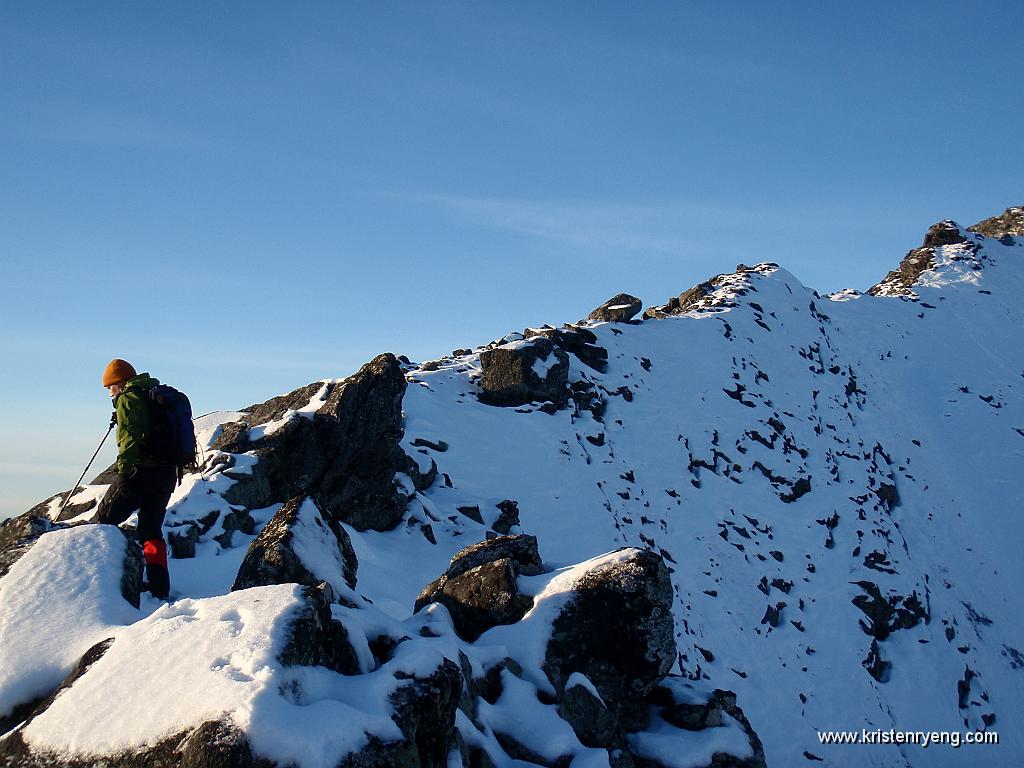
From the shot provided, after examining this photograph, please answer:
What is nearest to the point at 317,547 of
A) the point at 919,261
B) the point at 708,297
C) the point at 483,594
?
the point at 483,594

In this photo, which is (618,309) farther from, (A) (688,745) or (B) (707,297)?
(A) (688,745)

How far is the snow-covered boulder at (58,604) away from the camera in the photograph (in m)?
6.29

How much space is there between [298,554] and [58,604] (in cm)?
229

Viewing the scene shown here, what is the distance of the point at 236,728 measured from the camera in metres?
4.96

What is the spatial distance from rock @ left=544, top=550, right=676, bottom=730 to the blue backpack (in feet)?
16.0

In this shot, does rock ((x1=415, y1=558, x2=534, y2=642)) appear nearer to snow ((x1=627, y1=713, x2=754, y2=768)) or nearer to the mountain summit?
the mountain summit

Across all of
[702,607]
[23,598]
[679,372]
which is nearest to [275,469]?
[23,598]

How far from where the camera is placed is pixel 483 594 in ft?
29.9

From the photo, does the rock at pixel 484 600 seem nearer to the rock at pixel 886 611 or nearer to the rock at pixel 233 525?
the rock at pixel 233 525

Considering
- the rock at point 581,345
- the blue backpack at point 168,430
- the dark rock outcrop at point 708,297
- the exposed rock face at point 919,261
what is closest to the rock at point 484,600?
the blue backpack at point 168,430

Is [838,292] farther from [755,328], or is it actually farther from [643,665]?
[643,665]

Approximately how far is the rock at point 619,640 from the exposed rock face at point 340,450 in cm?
677

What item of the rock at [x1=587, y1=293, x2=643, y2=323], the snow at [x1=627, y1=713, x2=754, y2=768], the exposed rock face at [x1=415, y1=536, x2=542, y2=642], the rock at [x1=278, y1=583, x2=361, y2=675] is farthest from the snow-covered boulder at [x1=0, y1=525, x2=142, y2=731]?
the rock at [x1=587, y1=293, x2=643, y2=323]

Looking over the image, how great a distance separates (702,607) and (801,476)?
32.1 ft
